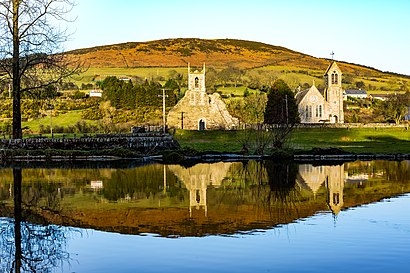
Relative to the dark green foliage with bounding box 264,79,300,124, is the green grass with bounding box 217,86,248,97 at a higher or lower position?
higher

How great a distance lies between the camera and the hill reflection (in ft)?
48.7

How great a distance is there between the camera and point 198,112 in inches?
2822

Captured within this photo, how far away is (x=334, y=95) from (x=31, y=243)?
82.4 meters

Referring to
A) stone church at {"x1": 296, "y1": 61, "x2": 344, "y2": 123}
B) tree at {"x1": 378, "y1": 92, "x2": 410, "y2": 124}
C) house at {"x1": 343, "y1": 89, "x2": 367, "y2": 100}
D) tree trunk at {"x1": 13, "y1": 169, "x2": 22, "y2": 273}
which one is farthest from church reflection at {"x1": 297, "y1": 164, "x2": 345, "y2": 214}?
house at {"x1": 343, "y1": 89, "x2": 367, "y2": 100}

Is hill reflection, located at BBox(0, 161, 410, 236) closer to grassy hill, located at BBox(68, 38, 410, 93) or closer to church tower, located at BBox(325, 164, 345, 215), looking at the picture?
church tower, located at BBox(325, 164, 345, 215)

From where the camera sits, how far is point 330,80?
300 ft

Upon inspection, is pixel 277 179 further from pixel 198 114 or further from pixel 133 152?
pixel 198 114

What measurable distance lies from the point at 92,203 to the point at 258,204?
4.85m

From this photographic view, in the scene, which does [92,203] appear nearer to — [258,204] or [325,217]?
[258,204]

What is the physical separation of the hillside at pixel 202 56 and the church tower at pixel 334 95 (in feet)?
165

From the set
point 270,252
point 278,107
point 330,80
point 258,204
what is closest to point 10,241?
point 270,252

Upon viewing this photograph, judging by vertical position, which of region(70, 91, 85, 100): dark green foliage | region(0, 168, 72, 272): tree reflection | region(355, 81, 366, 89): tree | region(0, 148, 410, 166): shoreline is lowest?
region(0, 168, 72, 272): tree reflection

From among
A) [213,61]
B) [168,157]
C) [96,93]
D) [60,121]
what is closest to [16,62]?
[168,157]

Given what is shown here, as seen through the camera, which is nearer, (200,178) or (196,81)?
(200,178)
